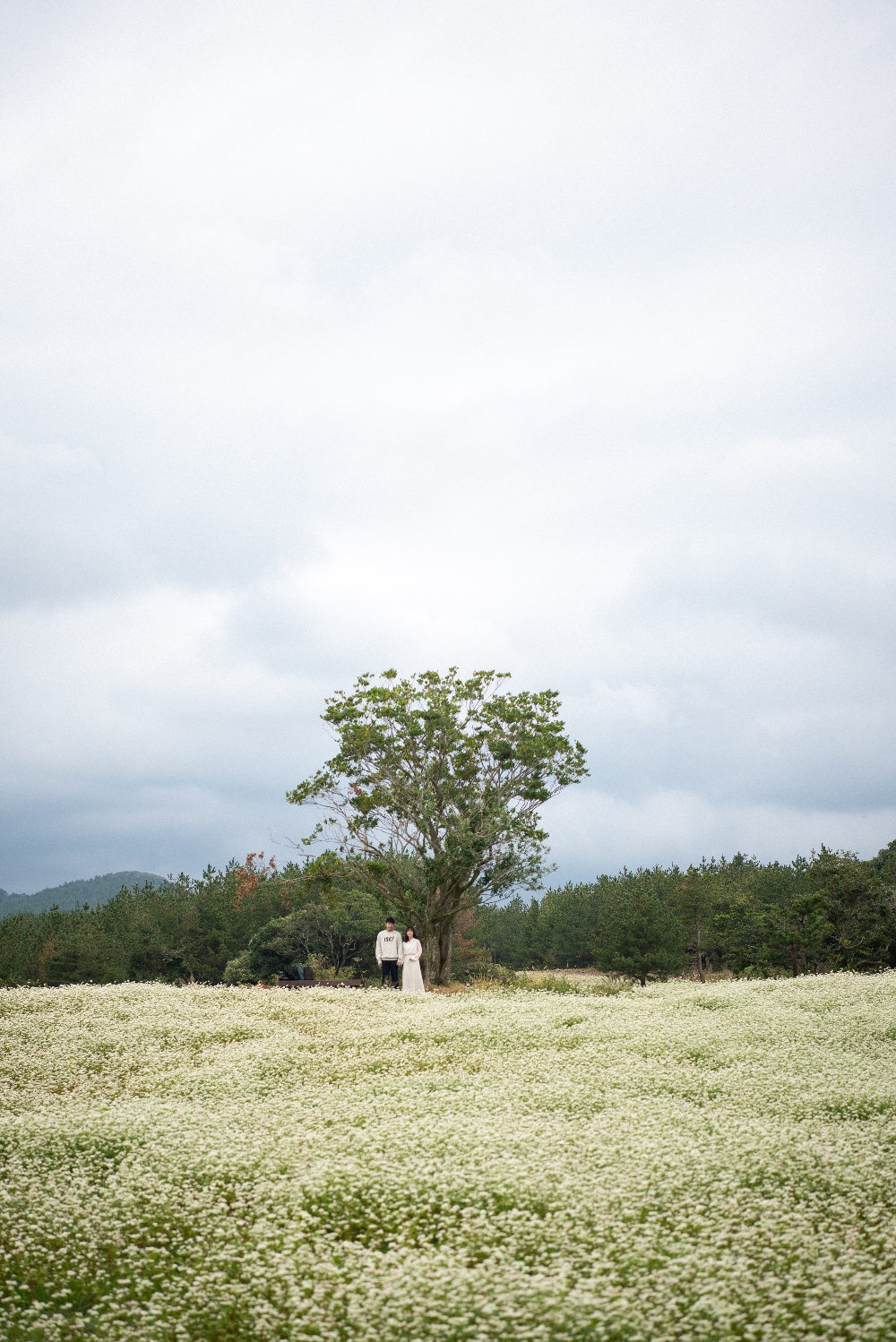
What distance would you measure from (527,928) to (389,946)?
52665mm

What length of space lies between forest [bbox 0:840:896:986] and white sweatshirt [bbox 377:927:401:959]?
3.52 m

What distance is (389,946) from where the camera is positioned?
88.5 ft

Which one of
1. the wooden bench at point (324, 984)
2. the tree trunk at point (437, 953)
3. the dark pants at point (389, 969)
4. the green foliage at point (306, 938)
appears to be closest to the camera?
the dark pants at point (389, 969)

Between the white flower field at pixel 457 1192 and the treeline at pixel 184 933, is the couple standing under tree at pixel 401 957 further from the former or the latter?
the treeline at pixel 184 933

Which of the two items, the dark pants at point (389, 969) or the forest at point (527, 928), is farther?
the forest at point (527, 928)

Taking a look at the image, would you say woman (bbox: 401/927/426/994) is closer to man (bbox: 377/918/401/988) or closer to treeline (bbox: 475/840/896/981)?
man (bbox: 377/918/401/988)

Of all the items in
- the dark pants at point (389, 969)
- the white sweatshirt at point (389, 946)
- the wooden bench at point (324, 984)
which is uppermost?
the white sweatshirt at point (389, 946)

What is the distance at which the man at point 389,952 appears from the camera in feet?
88.1

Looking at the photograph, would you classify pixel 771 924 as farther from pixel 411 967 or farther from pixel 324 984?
pixel 324 984

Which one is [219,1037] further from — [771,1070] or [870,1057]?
[870,1057]

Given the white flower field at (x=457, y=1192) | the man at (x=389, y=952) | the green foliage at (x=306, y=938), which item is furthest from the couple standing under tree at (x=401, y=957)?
the green foliage at (x=306, y=938)

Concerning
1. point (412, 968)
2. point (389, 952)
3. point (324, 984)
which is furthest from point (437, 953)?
point (324, 984)

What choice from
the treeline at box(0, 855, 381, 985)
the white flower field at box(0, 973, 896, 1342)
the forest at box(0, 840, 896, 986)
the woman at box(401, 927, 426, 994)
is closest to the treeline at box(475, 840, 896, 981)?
the forest at box(0, 840, 896, 986)

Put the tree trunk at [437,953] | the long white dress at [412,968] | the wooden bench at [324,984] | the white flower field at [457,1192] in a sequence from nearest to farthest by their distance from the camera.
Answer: the white flower field at [457,1192], the long white dress at [412,968], the tree trunk at [437,953], the wooden bench at [324,984]
